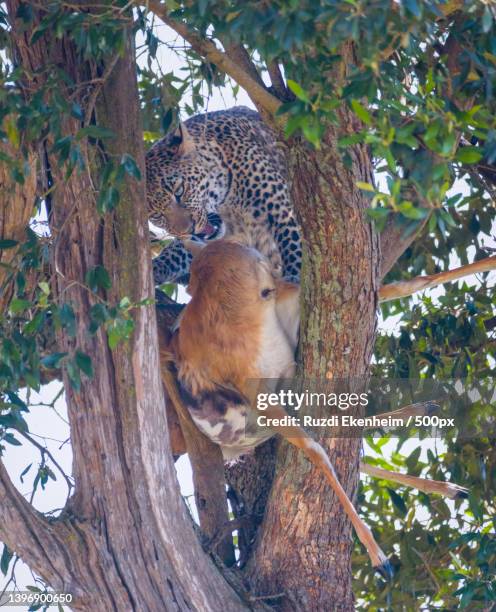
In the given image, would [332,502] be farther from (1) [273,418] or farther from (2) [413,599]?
(2) [413,599]

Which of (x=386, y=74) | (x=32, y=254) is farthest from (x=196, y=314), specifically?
(x=386, y=74)

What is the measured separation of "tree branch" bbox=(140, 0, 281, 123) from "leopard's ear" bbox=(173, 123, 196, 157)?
2.10m

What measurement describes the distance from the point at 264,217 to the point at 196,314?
5.01 feet

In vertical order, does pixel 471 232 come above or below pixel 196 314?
above

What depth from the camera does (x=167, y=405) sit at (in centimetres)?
530

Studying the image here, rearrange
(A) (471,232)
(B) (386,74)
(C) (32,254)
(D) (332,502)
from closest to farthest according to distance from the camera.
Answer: (B) (386,74), (C) (32,254), (D) (332,502), (A) (471,232)

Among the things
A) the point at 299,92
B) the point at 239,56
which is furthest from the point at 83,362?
the point at 239,56

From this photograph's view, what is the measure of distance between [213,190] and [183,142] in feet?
1.09

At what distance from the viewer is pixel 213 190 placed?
6.58 metres

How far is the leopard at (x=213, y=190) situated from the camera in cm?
632

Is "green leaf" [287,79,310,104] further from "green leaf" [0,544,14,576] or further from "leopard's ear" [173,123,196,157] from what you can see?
"leopard's ear" [173,123,196,157]

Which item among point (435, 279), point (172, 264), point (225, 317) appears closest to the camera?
point (225, 317)

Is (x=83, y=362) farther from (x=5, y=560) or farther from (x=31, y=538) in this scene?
(x=5, y=560)

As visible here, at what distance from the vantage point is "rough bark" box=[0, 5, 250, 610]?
167 inches
